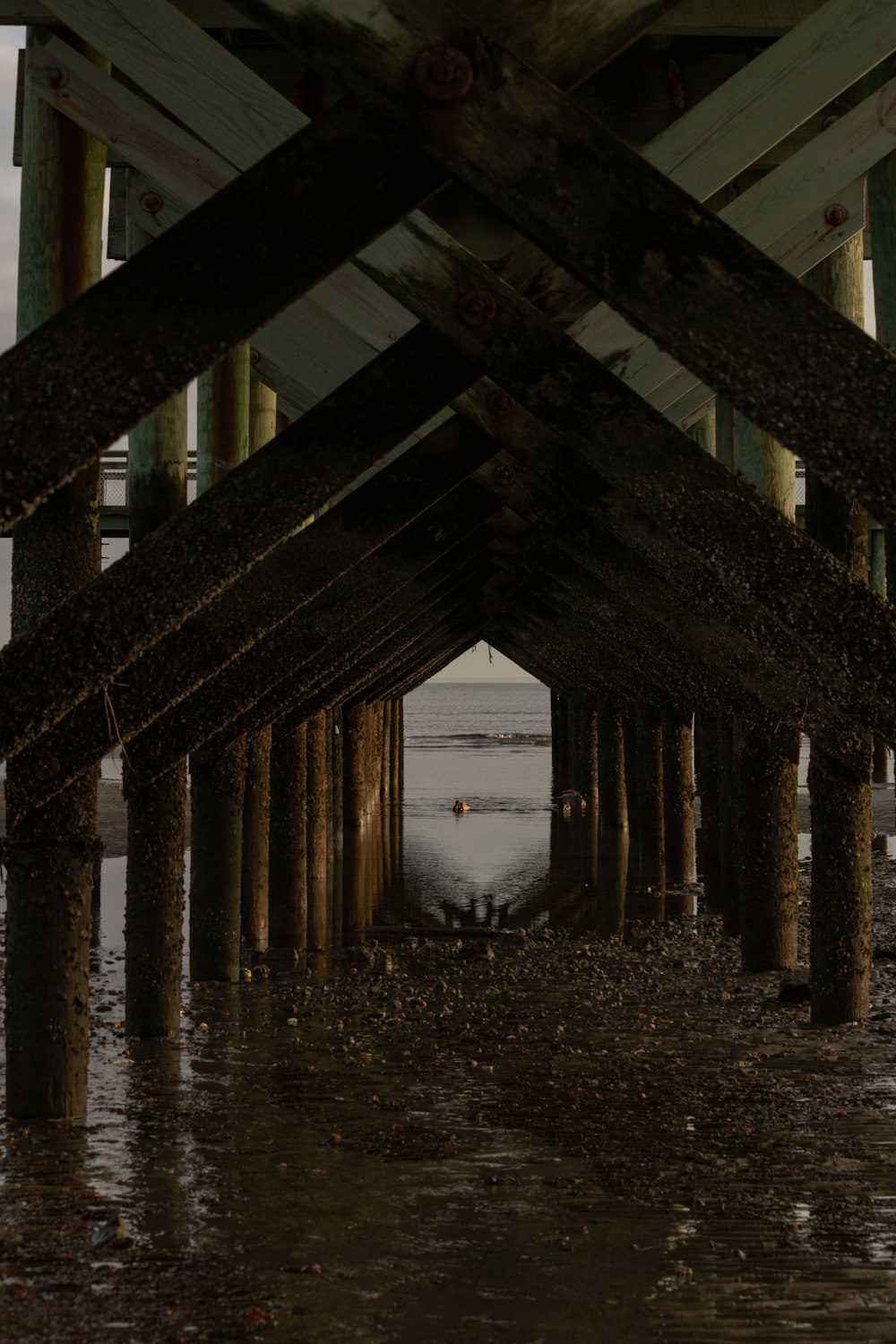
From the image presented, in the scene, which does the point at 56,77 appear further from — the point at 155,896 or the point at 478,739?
the point at 478,739

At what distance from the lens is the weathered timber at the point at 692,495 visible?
3.64 metres

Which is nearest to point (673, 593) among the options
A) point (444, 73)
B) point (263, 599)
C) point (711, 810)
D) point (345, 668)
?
point (263, 599)

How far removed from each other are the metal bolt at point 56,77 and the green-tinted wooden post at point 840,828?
3.18 meters

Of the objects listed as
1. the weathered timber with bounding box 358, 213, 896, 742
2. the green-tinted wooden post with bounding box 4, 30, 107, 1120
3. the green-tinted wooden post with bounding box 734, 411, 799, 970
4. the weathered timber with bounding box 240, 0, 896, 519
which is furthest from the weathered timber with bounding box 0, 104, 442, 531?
the green-tinted wooden post with bounding box 734, 411, 799, 970

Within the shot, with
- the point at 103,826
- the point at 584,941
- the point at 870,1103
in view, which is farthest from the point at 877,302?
the point at 103,826

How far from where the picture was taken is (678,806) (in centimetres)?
1315

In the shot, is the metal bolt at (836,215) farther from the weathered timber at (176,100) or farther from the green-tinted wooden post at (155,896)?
the green-tinted wooden post at (155,896)

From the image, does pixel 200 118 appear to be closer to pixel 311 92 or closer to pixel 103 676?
pixel 311 92

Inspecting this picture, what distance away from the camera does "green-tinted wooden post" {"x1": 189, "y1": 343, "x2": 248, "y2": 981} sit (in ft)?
26.0

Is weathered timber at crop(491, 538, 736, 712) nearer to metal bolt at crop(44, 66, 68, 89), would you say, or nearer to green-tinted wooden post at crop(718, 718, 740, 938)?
green-tinted wooden post at crop(718, 718, 740, 938)

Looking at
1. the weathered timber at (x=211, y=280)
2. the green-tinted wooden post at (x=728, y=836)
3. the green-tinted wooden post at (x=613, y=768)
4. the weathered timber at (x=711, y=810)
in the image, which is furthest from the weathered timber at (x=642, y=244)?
the green-tinted wooden post at (x=613, y=768)

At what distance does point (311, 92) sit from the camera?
6680 millimetres

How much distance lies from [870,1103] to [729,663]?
2.05 m

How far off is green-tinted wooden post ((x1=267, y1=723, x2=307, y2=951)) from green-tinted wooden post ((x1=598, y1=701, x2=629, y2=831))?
686cm
